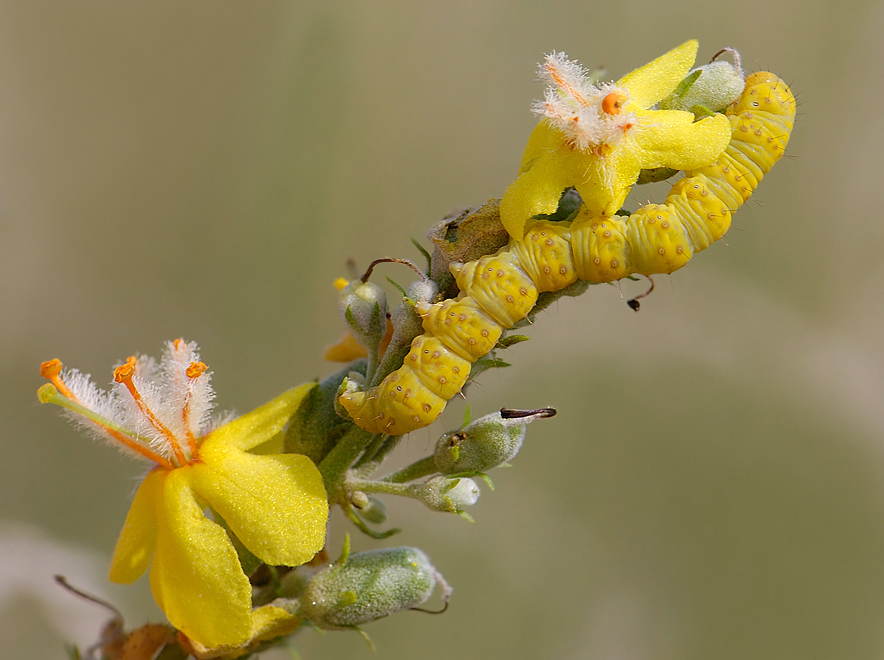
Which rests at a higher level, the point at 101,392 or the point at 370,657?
the point at 101,392

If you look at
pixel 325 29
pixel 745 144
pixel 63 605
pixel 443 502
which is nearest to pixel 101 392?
pixel 443 502

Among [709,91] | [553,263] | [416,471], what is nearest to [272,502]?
[416,471]

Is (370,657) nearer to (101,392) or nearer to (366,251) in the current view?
(366,251)

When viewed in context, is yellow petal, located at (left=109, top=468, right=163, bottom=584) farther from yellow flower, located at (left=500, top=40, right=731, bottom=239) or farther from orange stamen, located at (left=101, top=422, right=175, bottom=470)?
yellow flower, located at (left=500, top=40, right=731, bottom=239)

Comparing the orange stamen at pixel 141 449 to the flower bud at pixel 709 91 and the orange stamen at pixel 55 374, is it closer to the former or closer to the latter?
the orange stamen at pixel 55 374

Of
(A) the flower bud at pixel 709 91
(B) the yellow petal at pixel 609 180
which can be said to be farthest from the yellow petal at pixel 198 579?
(A) the flower bud at pixel 709 91

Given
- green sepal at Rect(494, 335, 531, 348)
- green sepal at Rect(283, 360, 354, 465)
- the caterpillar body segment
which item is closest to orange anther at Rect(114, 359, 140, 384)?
green sepal at Rect(283, 360, 354, 465)

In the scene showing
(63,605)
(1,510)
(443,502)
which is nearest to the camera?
(443,502)
